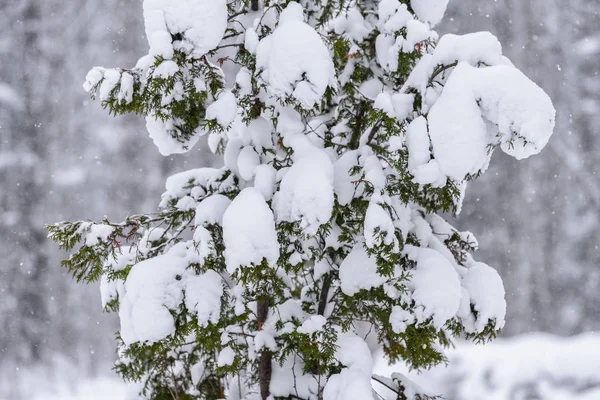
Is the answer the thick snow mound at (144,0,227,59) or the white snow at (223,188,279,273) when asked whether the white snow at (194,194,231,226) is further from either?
the thick snow mound at (144,0,227,59)

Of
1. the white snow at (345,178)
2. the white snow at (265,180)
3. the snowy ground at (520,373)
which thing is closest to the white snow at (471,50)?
the white snow at (345,178)

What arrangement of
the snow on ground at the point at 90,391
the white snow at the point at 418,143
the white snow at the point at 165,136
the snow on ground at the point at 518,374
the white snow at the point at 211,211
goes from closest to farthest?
the white snow at the point at 418,143, the white snow at the point at 211,211, the white snow at the point at 165,136, the snow on ground at the point at 518,374, the snow on ground at the point at 90,391

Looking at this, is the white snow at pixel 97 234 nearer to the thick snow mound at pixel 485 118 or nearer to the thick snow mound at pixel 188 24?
the thick snow mound at pixel 188 24

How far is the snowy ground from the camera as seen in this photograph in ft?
34.2

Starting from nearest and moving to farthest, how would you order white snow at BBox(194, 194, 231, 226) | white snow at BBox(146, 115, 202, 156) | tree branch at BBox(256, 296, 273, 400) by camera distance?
white snow at BBox(194, 194, 231, 226), white snow at BBox(146, 115, 202, 156), tree branch at BBox(256, 296, 273, 400)

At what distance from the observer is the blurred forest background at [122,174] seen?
45.8ft

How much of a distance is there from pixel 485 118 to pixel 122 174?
14465 mm

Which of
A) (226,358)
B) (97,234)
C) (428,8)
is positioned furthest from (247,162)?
(428,8)

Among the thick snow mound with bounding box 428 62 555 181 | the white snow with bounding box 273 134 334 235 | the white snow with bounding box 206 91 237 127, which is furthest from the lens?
the white snow with bounding box 206 91 237 127

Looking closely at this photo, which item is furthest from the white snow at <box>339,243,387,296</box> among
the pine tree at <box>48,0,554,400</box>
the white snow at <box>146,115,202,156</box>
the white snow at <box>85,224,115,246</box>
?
the white snow at <box>85,224,115,246</box>

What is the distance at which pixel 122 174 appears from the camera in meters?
15.4

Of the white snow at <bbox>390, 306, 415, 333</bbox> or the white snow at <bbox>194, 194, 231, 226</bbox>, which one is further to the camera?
the white snow at <bbox>194, 194, 231, 226</bbox>

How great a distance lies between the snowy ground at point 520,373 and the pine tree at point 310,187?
780cm

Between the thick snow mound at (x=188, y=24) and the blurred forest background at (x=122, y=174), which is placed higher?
the blurred forest background at (x=122, y=174)
